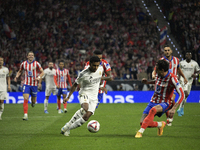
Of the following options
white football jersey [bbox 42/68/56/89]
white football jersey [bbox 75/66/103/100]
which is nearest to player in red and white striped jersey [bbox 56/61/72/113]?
white football jersey [bbox 42/68/56/89]

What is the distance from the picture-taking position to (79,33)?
25.8m

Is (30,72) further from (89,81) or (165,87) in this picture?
(165,87)

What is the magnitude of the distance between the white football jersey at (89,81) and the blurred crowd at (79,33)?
542 inches

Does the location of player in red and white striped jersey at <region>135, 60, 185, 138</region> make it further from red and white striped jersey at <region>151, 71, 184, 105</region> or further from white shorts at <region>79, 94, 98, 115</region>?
white shorts at <region>79, 94, 98, 115</region>

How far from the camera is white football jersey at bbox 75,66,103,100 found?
7.08 m

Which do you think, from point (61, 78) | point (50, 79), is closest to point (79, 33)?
point (50, 79)

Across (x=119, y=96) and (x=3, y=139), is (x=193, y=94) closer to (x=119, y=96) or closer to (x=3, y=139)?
(x=119, y=96)

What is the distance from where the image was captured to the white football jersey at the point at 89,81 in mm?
7082

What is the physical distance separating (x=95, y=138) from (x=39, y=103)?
1356cm

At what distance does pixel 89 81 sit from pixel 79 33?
62.6 feet

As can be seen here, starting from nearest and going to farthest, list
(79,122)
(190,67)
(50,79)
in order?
(79,122) → (190,67) → (50,79)

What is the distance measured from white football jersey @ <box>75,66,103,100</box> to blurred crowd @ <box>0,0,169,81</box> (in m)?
13.8

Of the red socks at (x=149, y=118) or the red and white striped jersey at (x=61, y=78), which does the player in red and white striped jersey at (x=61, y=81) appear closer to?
the red and white striped jersey at (x=61, y=78)

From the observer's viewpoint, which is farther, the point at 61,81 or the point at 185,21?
the point at 185,21
